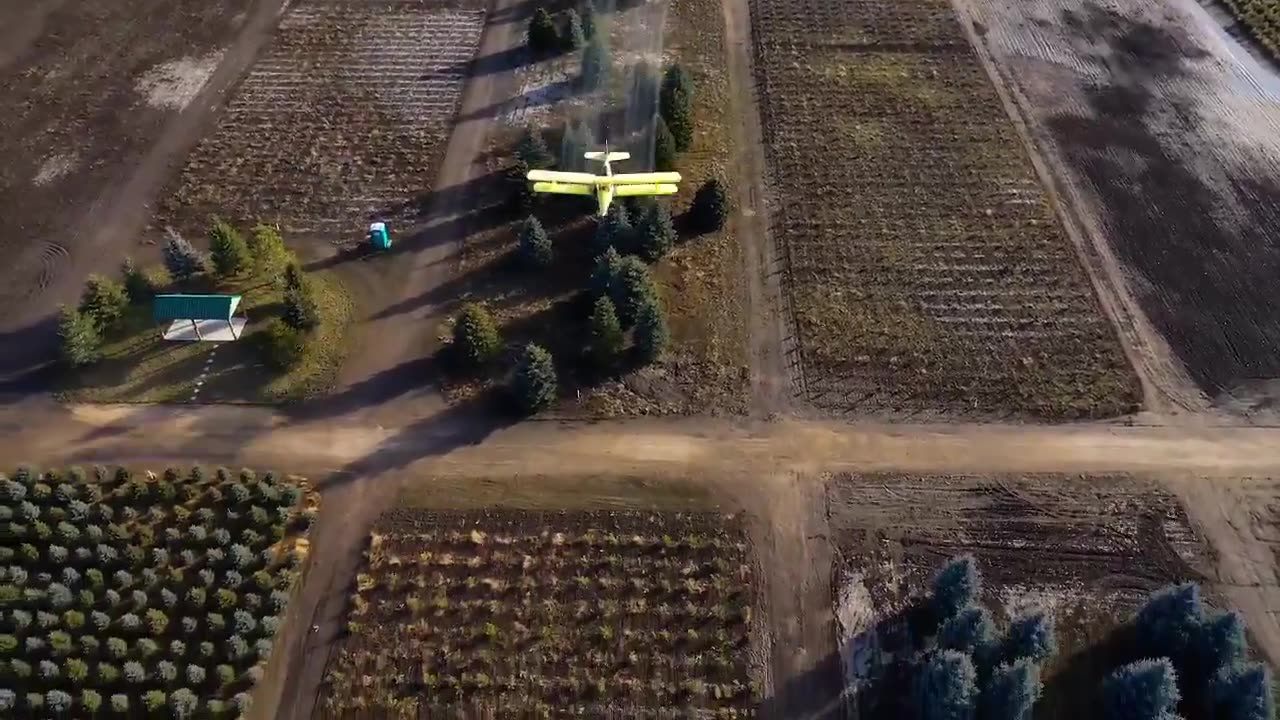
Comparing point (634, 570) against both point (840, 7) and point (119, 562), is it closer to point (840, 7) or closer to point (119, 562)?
point (119, 562)

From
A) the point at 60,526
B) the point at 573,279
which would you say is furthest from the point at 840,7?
the point at 60,526

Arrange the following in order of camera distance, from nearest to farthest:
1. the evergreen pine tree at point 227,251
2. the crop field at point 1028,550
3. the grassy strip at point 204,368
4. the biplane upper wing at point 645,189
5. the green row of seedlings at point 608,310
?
1. the crop field at point 1028,550
2. the green row of seedlings at point 608,310
3. the grassy strip at point 204,368
4. the evergreen pine tree at point 227,251
5. the biplane upper wing at point 645,189

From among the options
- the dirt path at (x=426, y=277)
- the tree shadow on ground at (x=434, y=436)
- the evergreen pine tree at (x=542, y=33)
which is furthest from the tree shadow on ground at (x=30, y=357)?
the evergreen pine tree at (x=542, y=33)

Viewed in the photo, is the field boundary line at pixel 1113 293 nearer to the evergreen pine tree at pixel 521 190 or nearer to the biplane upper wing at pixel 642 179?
the biplane upper wing at pixel 642 179

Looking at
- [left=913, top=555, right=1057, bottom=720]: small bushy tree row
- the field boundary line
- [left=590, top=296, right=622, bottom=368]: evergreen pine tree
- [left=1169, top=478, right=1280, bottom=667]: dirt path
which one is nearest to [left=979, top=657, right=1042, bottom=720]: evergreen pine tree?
[left=913, top=555, right=1057, bottom=720]: small bushy tree row

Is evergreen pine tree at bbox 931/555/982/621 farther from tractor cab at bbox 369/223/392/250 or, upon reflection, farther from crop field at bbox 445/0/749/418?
tractor cab at bbox 369/223/392/250

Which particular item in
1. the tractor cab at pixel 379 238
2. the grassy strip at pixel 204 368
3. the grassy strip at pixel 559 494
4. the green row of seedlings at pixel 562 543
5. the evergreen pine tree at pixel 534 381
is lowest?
the green row of seedlings at pixel 562 543
